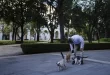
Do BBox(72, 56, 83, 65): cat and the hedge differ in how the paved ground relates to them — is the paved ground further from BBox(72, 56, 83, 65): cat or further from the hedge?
the hedge

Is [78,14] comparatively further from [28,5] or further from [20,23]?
[20,23]

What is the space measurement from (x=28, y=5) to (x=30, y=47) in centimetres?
1794

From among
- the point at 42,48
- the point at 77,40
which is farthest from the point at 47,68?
the point at 42,48

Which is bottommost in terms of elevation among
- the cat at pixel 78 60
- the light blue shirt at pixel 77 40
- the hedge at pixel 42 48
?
the cat at pixel 78 60

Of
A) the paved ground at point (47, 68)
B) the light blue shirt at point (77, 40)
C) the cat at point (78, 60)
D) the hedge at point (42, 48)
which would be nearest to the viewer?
the paved ground at point (47, 68)

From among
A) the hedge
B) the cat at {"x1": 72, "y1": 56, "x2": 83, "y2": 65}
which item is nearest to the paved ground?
the cat at {"x1": 72, "y1": 56, "x2": 83, "y2": 65}

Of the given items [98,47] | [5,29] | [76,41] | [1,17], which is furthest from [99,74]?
[5,29]

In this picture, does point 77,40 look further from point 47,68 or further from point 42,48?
point 42,48

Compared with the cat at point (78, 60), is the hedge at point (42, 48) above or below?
above

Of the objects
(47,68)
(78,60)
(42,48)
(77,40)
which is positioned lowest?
(47,68)

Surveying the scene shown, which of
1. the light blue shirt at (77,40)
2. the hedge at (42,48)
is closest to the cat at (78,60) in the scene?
the light blue shirt at (77,40)

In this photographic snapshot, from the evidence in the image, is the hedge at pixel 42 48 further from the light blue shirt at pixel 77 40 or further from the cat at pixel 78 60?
the cat at pixel 78 60

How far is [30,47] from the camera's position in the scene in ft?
65.7

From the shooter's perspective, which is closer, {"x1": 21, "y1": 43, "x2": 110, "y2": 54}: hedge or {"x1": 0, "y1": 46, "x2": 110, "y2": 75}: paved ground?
{"x1": 0, "y1": 46, "x2": 110, "y2": 75}: paved ground
